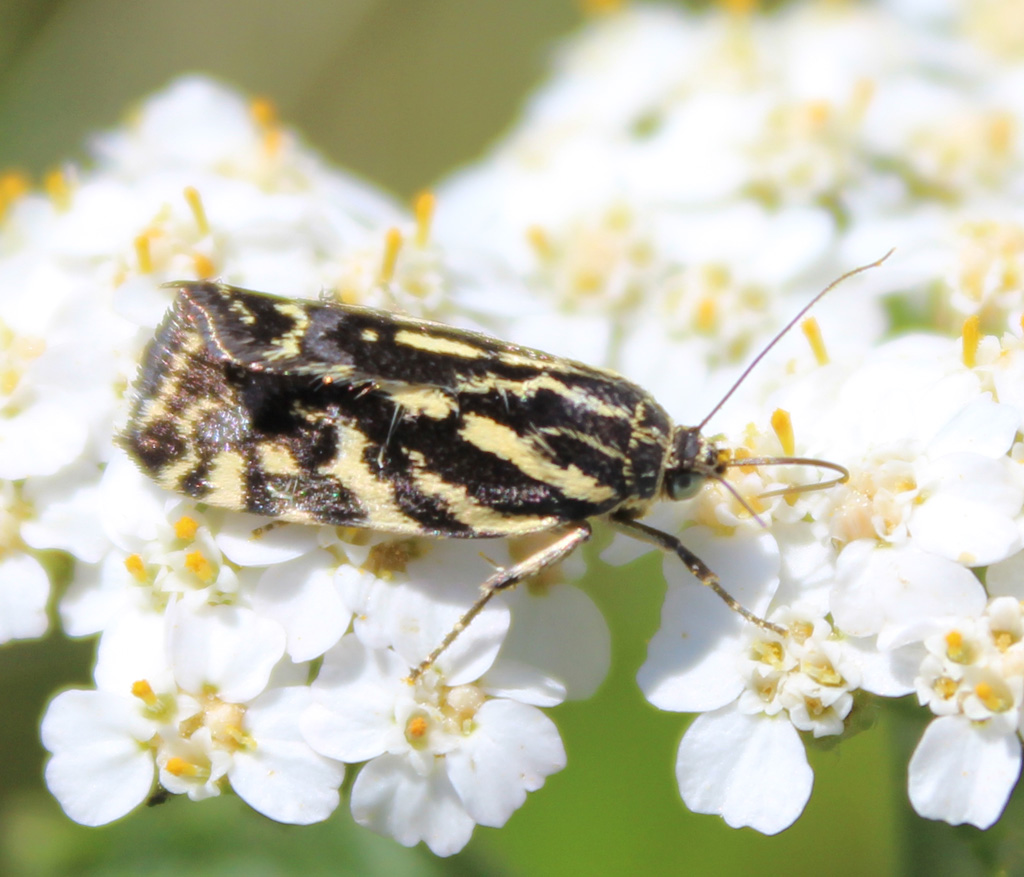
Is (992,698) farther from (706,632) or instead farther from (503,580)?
(503,580)

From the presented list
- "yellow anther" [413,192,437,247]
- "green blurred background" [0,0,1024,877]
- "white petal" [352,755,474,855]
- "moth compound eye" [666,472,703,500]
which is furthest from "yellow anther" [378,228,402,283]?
"white petal" [352,755,474,855]

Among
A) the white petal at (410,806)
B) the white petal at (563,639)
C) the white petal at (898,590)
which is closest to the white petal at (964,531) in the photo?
the white petal at (898,590)

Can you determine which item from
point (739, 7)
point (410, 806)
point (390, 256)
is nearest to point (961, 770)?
point (410, 806)

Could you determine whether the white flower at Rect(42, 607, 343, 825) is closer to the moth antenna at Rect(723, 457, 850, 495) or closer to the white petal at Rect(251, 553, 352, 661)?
the white petal at Rect(251, 553, 352, 661)

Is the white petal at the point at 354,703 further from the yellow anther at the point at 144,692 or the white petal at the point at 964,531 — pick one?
the white petal at the point at 964,531

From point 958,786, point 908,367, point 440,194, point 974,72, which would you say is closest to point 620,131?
point 440,194

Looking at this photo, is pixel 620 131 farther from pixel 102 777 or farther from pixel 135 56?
pixel 102 777
